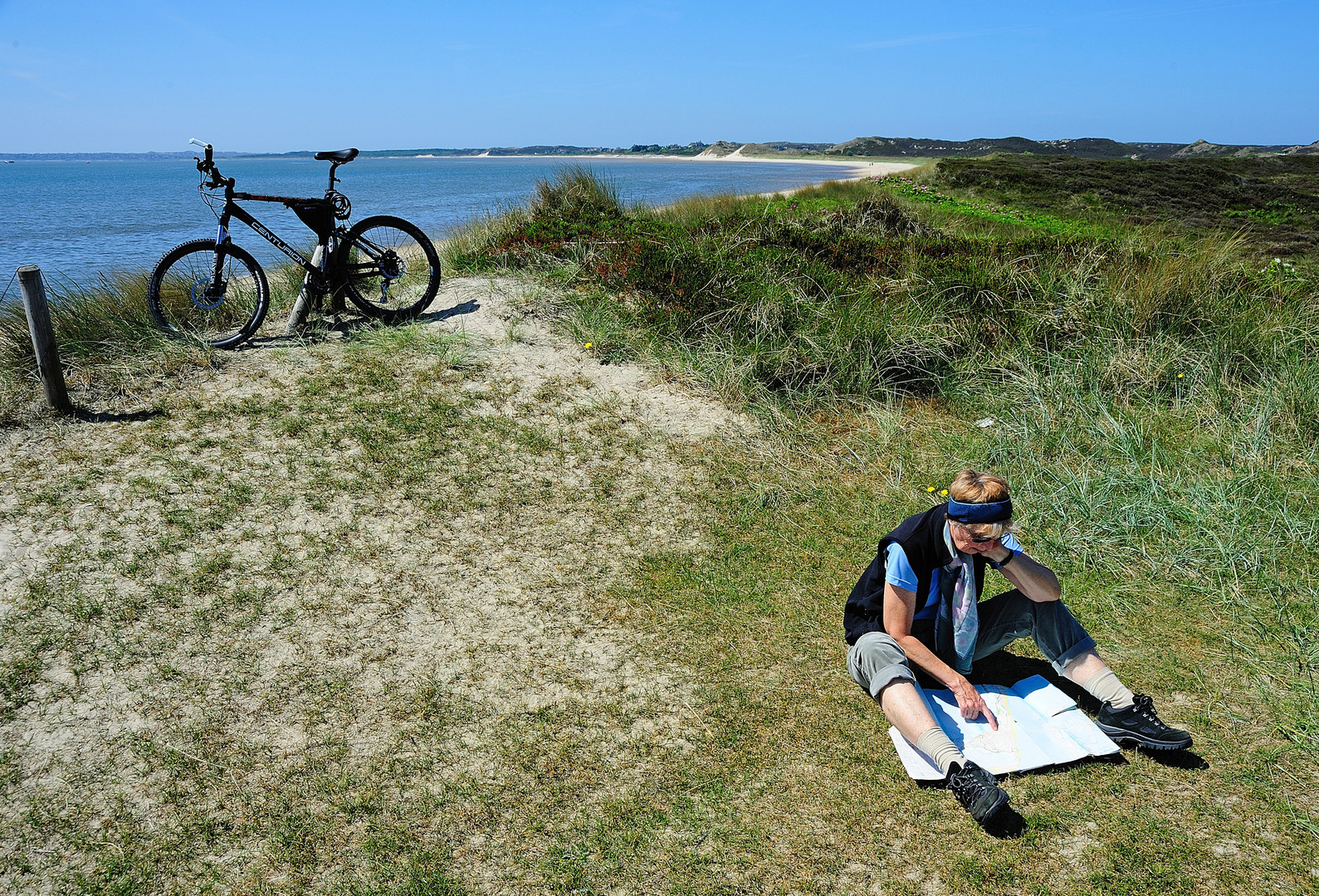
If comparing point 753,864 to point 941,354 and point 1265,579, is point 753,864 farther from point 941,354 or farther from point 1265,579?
point 941,354

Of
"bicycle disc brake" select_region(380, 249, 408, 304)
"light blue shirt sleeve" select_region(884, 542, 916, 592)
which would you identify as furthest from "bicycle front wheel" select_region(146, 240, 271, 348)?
"light blue shirt sleeve" select_region(884, 542, 916, 592)

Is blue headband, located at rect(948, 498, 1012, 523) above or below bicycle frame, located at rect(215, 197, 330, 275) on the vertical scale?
below

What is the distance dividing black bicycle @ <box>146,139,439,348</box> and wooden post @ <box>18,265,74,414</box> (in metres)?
1.18

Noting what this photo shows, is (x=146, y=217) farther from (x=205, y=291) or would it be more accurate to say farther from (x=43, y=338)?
(x=43, y=338)

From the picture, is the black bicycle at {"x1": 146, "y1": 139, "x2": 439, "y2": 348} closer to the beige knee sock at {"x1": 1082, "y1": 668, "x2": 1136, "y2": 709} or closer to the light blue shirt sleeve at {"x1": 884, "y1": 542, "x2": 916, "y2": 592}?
the light blue shirt sleeve at {"x1": 884, "y1": 542, "x2": 916, "y2": 592}

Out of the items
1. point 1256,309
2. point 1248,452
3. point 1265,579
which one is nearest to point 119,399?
point 1265,579

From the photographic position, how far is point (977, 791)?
10.1ft

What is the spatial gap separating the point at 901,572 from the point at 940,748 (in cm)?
73

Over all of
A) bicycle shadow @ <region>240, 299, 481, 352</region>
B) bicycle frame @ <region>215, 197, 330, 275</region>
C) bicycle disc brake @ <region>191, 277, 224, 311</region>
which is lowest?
bicycle shadow @ <region>240, 299, 481, 352</region>

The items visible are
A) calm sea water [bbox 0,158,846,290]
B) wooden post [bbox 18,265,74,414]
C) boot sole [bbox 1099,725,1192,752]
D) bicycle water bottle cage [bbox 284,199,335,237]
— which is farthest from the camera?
calm sea water [bbox 0,158,846,290]

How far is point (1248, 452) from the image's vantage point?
20.0ft

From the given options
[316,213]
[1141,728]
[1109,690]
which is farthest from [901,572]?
[316,213]

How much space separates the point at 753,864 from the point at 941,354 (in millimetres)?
5852

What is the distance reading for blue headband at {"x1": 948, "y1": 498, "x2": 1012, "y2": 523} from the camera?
3.27m
